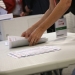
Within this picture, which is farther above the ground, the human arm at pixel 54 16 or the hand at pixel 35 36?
the human arm at pixel 54 16

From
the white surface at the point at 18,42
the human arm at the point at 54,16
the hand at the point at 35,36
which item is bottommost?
the white surface at the point at 18,42

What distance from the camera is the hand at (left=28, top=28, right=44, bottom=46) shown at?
1097 mm

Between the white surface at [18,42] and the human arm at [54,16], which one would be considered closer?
the human arm at [54,16]

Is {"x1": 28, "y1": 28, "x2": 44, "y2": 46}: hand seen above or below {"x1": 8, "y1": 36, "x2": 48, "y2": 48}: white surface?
above

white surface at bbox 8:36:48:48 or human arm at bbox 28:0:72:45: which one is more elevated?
human arm at bbox 28:0:72:45

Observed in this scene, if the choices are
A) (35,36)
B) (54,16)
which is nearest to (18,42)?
(35,36)

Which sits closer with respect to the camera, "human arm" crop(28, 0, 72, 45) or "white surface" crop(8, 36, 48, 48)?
"human arm" crop(28, 0, 72, 45)

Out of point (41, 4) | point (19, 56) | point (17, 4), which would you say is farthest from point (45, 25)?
point (17, 4)

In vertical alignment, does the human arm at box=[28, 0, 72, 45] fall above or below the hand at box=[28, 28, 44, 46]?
above

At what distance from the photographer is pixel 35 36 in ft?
3.66

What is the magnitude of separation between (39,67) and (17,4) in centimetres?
215

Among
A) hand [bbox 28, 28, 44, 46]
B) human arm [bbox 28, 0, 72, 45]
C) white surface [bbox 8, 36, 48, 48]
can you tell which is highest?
human arm [bbox 28, 0, 72, 45]

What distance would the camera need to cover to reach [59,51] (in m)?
0.91

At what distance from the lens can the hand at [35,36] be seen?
1.10 m
